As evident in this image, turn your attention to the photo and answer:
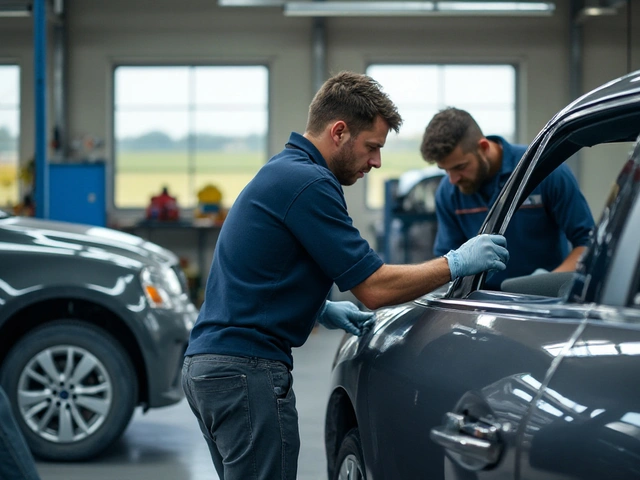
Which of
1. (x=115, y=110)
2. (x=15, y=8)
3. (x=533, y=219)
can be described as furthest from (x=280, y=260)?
(x=115, y=110)

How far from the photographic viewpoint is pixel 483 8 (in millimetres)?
13188

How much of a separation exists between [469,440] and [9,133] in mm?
14514

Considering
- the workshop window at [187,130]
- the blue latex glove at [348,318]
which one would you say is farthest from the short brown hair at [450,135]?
the workshop window at [187,130]

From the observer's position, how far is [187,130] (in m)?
15.4

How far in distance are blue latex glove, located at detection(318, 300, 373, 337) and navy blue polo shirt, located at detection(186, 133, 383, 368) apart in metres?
0.33

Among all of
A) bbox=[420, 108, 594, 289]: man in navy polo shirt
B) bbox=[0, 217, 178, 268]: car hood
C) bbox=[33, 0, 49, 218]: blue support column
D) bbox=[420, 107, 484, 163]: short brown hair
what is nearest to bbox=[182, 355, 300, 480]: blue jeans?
bbox=[420, 108, 594, 289]: man in navy polo shirt

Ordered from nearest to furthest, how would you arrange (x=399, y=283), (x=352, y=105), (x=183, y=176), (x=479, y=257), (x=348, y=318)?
(x=479, y=257) → (x=399, y=283) → (x=352, y=105) → (x=348, y=318) → (x=183, y=176)

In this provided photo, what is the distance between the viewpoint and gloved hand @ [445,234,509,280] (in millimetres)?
2381

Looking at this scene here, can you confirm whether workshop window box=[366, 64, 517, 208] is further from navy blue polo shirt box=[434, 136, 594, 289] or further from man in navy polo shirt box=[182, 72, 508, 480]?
man in navy polo shirt box=[182, 72, 508, 480]

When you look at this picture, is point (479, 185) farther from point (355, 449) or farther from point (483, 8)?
point (483, 8)

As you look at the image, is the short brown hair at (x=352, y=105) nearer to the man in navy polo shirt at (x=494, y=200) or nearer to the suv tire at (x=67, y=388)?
the man in navy polo shirt at (x=494, y=200)

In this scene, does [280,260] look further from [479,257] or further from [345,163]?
[479,257]

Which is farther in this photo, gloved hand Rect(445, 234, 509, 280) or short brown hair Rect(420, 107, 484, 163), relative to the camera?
short brown hair Rect(420, 107, 484, 163)

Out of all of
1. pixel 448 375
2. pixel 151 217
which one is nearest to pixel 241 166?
pixel 151 217
